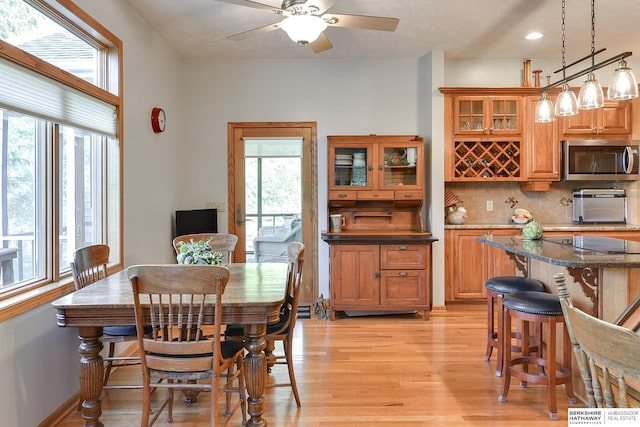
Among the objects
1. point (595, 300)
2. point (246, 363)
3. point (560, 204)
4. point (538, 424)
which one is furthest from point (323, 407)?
point (560, 204)

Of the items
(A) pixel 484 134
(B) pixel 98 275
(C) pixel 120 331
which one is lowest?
(C) pixel 120 331

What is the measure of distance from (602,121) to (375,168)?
8.32 feet

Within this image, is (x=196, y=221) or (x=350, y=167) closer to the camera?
(x=196, y=221)

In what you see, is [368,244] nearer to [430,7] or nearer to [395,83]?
[395,83]

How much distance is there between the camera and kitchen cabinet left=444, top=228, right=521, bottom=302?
15.3 feet


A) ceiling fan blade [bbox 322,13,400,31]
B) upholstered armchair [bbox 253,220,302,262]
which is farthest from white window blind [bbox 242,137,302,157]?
ceiling fan blade [bbox 322,13,400,31]

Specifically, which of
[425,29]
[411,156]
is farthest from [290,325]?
[425,29]

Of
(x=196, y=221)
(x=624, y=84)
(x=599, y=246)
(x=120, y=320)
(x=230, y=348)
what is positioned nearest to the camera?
(x=120, y=320)

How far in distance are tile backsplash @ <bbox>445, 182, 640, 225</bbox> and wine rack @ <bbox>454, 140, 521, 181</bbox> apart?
0.30 metres

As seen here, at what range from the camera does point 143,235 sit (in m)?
3.75

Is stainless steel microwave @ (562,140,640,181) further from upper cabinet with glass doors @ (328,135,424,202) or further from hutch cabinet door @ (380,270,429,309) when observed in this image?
hutch cabinet door @ (380,270,429,309)

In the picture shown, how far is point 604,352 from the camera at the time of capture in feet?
3.50

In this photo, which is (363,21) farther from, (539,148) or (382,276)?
(539,148)

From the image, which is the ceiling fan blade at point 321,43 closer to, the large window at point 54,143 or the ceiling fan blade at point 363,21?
the ceiling fan blade at point 363,21
